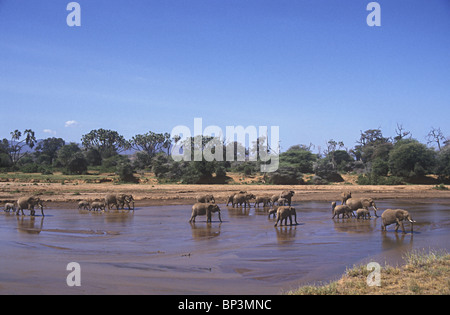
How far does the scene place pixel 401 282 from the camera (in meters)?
8.88

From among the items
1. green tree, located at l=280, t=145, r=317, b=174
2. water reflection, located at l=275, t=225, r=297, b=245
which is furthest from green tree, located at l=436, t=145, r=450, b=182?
water reflection, located at l=275, t=225, r=297, b=245

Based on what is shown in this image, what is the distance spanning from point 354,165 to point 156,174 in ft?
117

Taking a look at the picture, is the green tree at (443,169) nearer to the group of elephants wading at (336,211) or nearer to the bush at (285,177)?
the bush at (285,177)

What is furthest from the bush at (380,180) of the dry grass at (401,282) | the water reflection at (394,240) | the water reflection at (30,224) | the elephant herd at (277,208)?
the dry grass at (401,282)

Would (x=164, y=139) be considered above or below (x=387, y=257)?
above

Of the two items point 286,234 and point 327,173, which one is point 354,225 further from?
point 327,173

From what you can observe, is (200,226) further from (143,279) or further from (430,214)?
(430,214)

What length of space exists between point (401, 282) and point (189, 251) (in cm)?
667

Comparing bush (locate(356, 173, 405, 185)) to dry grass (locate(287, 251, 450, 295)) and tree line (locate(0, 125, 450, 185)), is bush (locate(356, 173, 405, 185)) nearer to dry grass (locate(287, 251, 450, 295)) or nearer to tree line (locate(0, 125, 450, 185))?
tree line (locate(0, 125, 450, 185))

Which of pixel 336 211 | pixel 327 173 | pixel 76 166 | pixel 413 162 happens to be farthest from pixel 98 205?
pixel 413 162

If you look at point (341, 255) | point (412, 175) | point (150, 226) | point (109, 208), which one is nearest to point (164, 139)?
point (412, 175)

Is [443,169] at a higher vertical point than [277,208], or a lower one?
higher

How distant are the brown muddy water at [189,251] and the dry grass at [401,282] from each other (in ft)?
2.97
